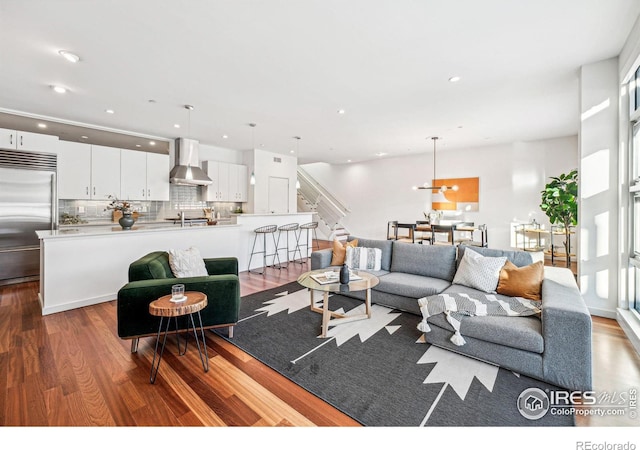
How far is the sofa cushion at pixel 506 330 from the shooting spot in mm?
2107

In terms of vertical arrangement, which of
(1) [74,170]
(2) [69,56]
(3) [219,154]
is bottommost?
(1) [74,170]

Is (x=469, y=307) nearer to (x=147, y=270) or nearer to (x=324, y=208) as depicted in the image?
(x=147, y=270)

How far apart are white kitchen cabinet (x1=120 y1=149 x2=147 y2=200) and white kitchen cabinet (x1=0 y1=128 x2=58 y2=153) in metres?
1.05

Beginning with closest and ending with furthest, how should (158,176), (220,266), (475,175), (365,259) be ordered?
(220,266) < (365,259) < (158,176) < (475,175)

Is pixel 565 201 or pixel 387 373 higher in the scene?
pixel 565 201

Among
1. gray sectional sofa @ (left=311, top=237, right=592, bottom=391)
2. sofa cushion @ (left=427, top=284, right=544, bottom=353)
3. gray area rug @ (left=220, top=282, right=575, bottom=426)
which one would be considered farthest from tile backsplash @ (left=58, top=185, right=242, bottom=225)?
sofa cushion @ (left=427, top=284, right=544, bottom=353)

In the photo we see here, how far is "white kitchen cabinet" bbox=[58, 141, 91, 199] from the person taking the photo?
16.5 feet

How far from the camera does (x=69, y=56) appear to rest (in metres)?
2.89

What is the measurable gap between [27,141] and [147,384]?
4.99 m

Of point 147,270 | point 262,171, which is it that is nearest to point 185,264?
point 147,270

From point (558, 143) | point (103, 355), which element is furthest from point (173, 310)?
point (558, 143)

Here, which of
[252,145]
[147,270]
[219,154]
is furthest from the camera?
[219,154]

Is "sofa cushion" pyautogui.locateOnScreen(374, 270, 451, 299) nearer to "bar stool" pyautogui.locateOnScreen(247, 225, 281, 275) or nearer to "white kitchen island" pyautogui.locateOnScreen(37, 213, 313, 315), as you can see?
"bar stool" pyautogui.locateOnScreen(247, 225, 281, 275)

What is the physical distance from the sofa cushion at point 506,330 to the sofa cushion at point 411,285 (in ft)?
2.16
